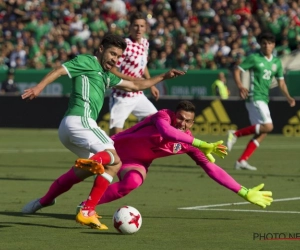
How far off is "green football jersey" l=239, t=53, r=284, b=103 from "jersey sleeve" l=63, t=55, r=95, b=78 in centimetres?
804

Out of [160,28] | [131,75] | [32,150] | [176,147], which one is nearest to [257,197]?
[176,147]

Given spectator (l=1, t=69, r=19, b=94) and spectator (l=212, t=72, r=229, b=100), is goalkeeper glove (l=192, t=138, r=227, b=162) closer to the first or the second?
spectator (l=212, t=72, r=229, b=100)

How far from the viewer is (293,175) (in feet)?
53.4

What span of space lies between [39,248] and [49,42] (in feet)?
90.9

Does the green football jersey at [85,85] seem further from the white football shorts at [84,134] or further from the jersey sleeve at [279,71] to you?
the jersey sleeve at [279,71]

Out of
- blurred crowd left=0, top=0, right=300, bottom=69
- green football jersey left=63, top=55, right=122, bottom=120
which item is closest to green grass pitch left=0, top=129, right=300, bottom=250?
green football jersey left=63, top=55, right=122, bottom=120

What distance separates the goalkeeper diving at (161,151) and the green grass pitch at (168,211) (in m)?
0.29

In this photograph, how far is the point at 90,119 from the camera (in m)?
10.0

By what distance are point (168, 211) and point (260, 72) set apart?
7063 mm

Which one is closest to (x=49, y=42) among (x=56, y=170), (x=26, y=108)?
(x=26, y=108)

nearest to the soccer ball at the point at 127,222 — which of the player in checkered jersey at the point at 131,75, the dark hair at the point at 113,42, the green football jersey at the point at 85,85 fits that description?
the green football jersey at the point at 85,85

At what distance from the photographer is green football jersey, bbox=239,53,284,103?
58.4 feet

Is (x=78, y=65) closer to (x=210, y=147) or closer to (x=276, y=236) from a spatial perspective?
(x=210, y=147)

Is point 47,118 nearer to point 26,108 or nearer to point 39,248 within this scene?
point 26,108
